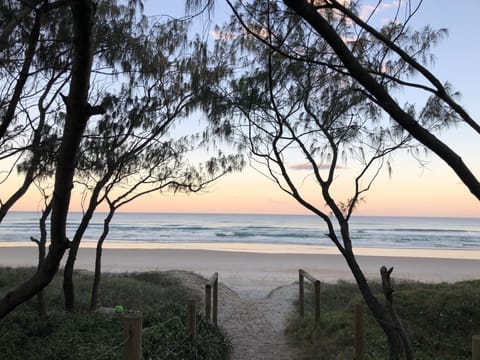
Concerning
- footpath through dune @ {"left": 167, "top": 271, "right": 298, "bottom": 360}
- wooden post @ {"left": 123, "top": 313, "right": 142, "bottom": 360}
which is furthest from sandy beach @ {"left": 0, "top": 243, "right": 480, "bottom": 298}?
wooden post @ {"left": 123, "top": 313, "right": 142, "bottom": 360}

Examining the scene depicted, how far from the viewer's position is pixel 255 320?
9.93m

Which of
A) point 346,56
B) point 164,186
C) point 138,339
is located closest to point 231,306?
point 164,186

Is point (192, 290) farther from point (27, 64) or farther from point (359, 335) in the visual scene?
point (27, 64)

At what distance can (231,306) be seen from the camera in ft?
37.8

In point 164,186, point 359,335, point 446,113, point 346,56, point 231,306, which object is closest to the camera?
point 346,56

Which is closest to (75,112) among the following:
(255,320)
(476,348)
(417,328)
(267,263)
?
(476,348)

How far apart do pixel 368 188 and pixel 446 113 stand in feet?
4.37

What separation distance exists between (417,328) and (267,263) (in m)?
15.3

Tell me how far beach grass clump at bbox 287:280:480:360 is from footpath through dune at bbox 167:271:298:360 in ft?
1.00

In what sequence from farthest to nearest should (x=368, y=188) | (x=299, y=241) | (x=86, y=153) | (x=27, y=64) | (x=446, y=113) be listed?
1. (x=299, y=241)
2. (x=86, y=153)
3. (x=368, y=188)
4. (x=446, y=113)
5. (x=27, y=64)

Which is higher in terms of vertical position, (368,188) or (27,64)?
(27,64)

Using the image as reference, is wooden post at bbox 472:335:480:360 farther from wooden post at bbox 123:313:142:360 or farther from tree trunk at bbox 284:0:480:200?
wooden post at bbox 123:313:142:360

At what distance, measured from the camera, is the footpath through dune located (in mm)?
7402

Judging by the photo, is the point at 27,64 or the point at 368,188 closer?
the point at 27,64
